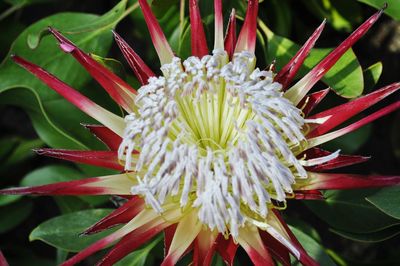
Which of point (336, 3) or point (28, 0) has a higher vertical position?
point (28, 0)

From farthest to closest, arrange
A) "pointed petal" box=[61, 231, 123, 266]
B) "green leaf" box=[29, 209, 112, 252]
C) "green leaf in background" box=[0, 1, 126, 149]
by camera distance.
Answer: "green leaf in background" box=[0, 1, 126, 149], "green leaf" box=[29, 209, 112, 252], "pointed petal" box=[61, 231, 123, 266]

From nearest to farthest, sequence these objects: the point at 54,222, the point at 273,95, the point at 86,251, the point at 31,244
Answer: the point at 86,251, the point at 273,95, the point at 54,222, the point at 31,244

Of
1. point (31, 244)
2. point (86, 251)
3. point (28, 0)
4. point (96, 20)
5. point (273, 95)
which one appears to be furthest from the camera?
point (31, 244)

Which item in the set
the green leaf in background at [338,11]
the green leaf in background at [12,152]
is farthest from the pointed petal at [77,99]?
the green leaf in background at [338,11]

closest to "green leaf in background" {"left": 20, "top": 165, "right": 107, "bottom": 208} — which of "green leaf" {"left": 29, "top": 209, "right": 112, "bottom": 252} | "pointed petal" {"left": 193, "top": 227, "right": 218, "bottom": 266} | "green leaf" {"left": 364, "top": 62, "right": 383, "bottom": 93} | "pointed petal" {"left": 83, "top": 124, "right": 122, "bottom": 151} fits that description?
"green leaf" {"left": 29, "top": 209, "right": 112, "bottom": 252}

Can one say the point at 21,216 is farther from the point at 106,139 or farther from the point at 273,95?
the point at 273,95

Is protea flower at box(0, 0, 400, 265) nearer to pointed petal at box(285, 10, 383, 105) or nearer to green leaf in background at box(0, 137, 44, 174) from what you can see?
pointed petal at box(285, 10, 383, 105)

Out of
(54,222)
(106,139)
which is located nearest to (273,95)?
(106,139)
